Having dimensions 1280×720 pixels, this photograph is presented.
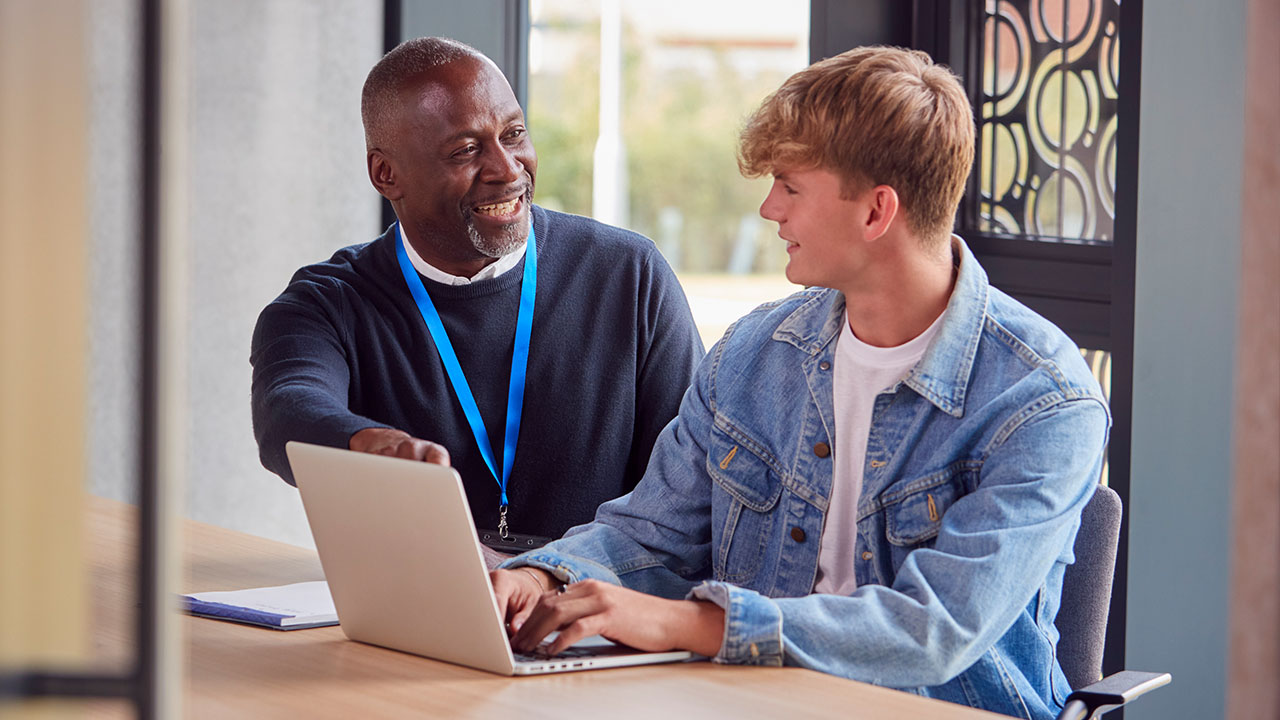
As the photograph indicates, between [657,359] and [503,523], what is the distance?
1.33 ft

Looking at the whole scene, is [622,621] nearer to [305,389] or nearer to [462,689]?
[462,689]

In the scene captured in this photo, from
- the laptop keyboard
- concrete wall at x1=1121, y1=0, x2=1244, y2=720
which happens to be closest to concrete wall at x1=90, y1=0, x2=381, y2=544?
concrete wall at x1=1121, y1=0, x2=1244, y2=720

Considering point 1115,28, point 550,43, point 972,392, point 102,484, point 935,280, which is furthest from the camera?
point 550,43

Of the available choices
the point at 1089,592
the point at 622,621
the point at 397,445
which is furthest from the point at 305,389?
the point at 1089,592

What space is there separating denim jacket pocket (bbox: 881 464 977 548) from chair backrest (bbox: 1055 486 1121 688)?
186 millimetres

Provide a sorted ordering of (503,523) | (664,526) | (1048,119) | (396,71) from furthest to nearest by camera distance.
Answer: (1048,119) → (396,71) → (503,523) → (664,526)

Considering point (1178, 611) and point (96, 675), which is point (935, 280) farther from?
point (96, 675)

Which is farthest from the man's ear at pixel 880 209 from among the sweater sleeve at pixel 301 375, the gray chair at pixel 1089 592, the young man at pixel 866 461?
the sweater sleeve at pixel 301 375

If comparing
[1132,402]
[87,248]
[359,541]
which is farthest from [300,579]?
[87,248]

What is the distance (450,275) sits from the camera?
7.82 ft

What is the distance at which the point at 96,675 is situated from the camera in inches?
17.4

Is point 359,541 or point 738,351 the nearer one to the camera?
point 359,541

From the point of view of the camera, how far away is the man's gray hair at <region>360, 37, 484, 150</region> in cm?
235

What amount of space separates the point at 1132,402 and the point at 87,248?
2161mm
